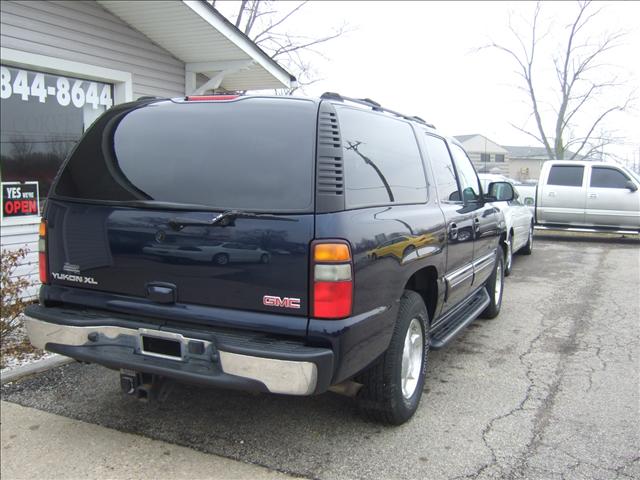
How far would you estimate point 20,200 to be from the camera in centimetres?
647

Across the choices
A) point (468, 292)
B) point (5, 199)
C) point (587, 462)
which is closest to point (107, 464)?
point (587, 462)

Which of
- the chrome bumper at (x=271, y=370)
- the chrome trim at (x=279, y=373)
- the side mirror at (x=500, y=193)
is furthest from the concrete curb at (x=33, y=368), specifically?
the side mirror at (x=500, y=193)

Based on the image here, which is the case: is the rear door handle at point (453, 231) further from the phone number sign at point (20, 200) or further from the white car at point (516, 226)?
the phone number sign at point (20, 200)

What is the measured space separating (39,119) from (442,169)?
4.94m

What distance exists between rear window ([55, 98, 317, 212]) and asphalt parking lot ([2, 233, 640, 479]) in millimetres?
1494

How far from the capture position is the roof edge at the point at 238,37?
280 inches

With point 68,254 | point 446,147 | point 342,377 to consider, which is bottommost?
point 342,377

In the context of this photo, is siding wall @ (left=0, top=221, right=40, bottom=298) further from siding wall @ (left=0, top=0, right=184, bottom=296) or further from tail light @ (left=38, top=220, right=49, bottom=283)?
tail light @ (left=38, top=220, right=49, bottom=283)

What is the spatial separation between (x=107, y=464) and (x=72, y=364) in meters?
1.74

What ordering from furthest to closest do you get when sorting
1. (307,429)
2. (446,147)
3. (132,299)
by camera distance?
(446,147) < (307,429) < (132,299)

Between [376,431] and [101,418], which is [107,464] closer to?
[101,418]

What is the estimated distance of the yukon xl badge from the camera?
3236 millimetres

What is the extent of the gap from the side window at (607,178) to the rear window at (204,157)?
12.1 m

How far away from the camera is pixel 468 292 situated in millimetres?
5008
